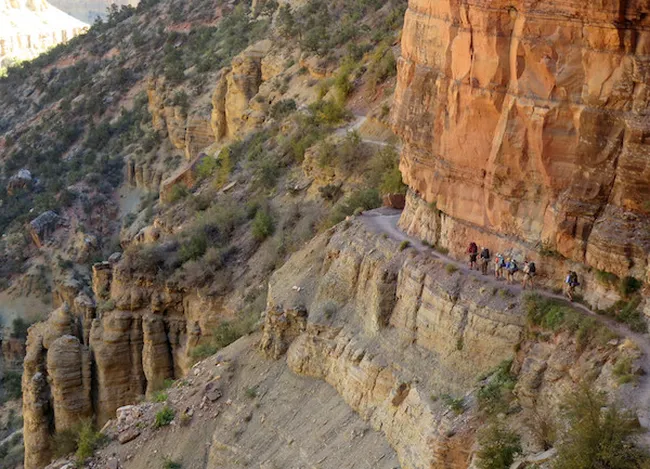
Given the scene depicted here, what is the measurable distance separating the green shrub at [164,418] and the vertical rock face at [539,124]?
8.69 m

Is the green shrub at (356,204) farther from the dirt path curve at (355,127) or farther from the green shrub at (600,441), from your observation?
the green shrub at (600,441)

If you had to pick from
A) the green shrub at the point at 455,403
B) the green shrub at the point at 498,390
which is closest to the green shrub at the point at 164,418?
the green shrub at the point at 455,403

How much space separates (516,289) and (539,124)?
320 cm

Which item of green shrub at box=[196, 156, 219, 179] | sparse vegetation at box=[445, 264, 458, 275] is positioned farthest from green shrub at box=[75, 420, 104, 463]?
green shrub at box=[196, 156, 219, 179]

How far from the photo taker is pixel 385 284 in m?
22.6

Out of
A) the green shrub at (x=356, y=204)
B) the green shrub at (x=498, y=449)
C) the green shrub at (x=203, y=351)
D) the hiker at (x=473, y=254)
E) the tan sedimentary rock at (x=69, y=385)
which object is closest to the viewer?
the green shrub at (x=498, y=449)

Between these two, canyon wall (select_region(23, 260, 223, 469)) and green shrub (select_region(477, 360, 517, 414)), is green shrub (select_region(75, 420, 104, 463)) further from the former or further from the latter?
green shrub (select_region(477, 360, 517, 414))

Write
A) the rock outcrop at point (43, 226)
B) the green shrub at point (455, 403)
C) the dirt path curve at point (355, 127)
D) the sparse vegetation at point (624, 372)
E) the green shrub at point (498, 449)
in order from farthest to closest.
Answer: the rock outcrop at point (43, 226)
the dirt path curve at point (355, 127)
the green shrub at point (455, 403)
the green shrub at point (498, 449)
the sparse vegetation at point (624, 372)

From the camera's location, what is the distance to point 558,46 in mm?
18484

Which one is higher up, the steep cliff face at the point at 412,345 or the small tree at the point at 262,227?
the steep cliff face at the point at 412,345

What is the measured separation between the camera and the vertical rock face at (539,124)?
17844mm

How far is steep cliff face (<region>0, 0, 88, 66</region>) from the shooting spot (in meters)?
123

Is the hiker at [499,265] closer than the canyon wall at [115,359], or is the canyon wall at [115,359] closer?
the hiker at [499,265]

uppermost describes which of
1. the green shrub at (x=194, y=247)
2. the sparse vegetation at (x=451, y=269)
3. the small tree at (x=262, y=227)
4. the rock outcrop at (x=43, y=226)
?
the sparse vegetation at (x=451, y=269)
